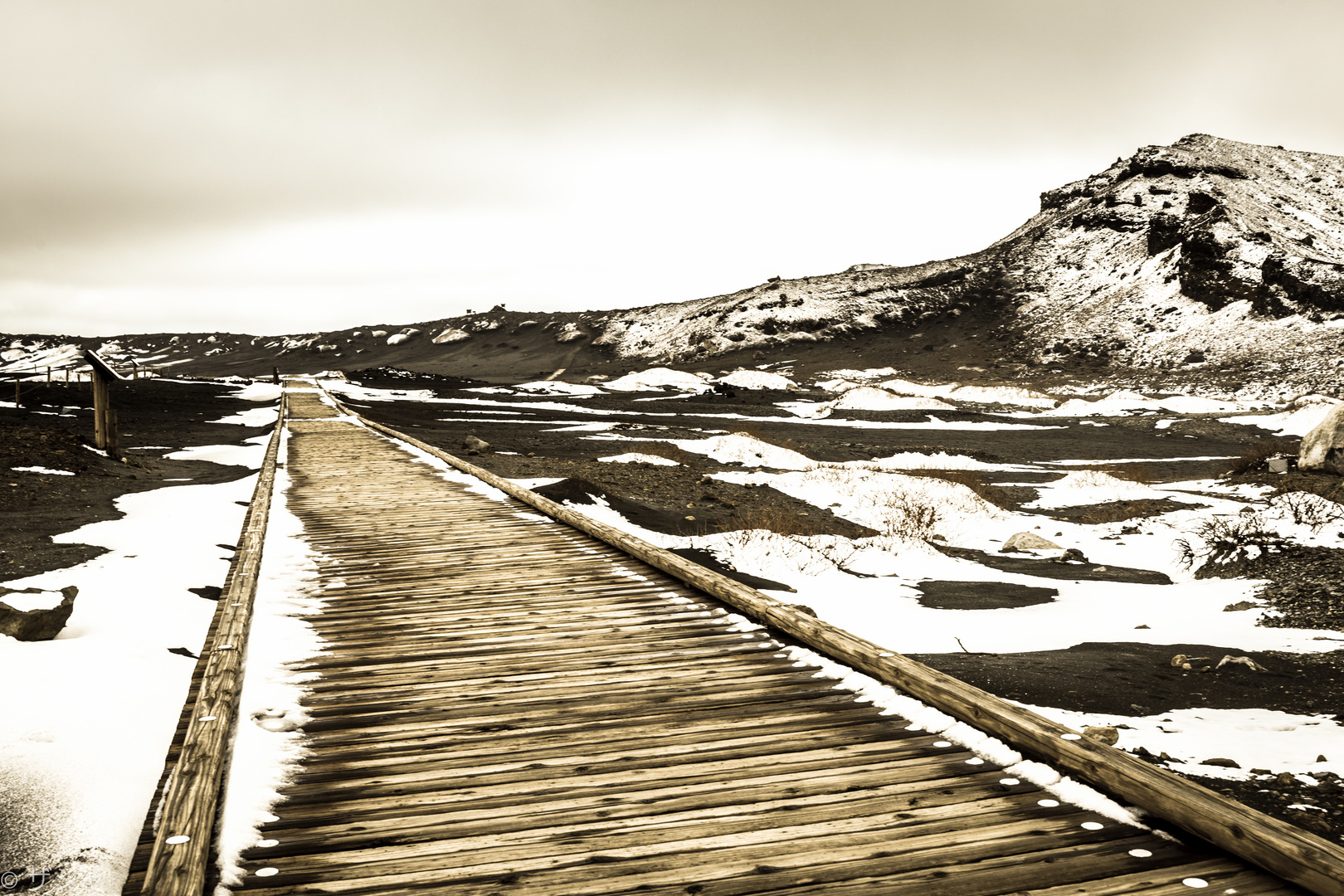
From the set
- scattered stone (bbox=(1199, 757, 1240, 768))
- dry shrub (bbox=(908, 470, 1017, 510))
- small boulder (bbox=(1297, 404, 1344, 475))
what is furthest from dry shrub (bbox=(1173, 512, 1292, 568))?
small boulder (bbox=(1297, 404, 1344, 475))

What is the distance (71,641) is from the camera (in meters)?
5.36

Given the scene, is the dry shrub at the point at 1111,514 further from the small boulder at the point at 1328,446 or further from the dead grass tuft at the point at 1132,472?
the small boulder at the point at 1328,446

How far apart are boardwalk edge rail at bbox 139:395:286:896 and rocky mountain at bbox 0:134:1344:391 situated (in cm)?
6446

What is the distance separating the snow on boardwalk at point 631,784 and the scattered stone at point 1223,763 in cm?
243

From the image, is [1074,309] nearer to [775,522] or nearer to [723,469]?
[723,469]

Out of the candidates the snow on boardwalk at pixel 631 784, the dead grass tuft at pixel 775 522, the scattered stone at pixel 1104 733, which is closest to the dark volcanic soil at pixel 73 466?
the snow on boardwalk at pixel 631 784

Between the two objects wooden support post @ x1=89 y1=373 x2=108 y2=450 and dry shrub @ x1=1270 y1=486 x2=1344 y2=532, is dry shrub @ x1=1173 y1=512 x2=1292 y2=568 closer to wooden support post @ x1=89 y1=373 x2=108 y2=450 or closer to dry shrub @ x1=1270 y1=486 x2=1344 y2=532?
dry shrub @ x1=1270 y1=486 x2=1344 y2=532

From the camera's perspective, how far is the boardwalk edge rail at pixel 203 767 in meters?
2.58

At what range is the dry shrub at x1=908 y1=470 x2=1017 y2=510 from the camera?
61.2ft

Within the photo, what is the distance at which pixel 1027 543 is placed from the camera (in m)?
13.3

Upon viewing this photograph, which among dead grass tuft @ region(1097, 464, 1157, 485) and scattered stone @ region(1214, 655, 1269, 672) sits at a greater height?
scattered stone @ region(1214, 655, 1269, 672)

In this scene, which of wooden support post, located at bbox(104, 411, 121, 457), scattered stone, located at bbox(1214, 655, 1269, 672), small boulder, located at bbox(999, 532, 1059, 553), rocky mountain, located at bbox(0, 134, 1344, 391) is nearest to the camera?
scattered stone, located at bbox(1214, 655, 1269, 672)

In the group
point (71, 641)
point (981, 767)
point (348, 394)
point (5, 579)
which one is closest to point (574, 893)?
point (981, 767)

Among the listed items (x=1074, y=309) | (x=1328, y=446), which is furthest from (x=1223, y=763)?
(x=1074, y=309)
